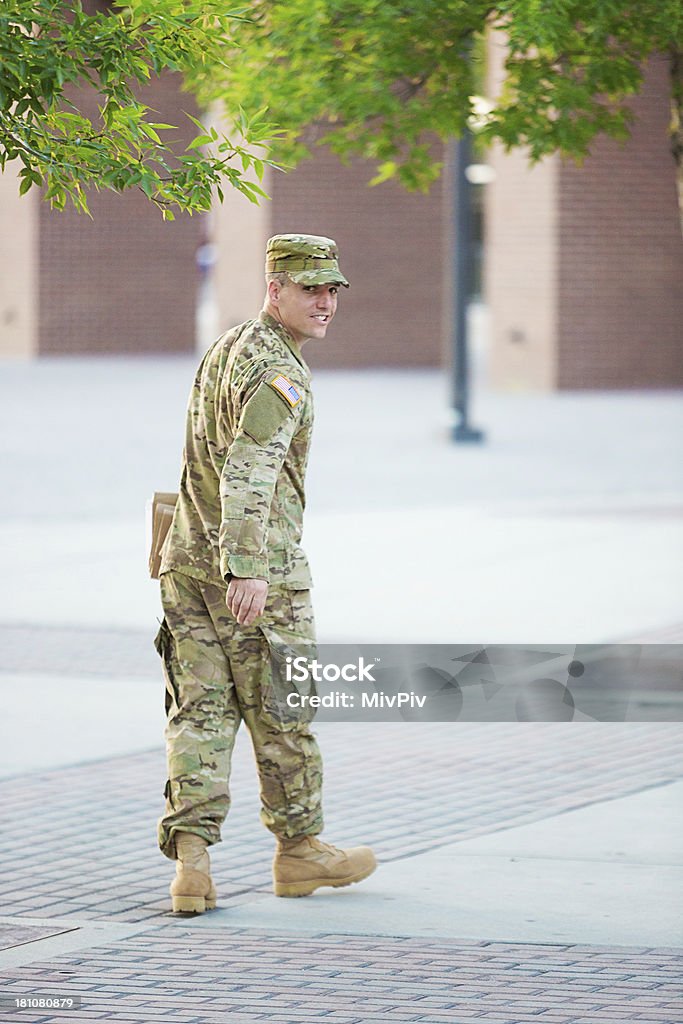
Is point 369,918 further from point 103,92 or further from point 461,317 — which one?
point 461,317

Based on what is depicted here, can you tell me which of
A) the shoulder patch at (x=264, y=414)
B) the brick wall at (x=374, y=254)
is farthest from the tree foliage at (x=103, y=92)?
the brick wall at (x=374, y=254)

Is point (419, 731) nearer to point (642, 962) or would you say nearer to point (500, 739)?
point (500, 739)

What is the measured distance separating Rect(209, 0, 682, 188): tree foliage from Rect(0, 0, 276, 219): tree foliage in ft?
6.73

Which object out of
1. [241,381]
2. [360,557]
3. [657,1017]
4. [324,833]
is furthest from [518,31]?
[360,557]

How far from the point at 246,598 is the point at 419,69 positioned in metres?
2.95

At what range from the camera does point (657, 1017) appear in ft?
15.1

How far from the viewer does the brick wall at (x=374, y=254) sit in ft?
105

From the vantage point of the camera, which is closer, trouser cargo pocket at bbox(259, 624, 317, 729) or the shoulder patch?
the shoulder patch

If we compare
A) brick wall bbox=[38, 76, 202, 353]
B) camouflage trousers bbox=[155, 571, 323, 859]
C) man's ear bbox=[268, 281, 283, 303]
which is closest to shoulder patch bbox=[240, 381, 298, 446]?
man's ear bbox=[268, 281, 283, 303]

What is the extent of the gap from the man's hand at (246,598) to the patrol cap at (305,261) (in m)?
0.89

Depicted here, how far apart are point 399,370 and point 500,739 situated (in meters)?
25.1

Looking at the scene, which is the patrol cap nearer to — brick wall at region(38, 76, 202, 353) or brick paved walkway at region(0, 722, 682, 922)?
brick paved walkway at region(0, 722, 682, 922)

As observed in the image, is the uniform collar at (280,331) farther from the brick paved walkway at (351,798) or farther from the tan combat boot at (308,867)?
the brick paved walkway at (351,798)

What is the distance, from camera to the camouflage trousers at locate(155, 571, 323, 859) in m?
5.62
